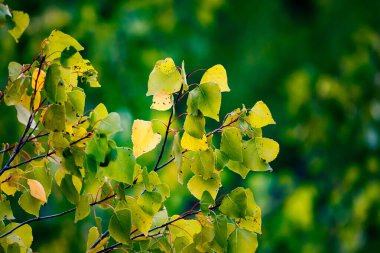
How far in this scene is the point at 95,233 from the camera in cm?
119

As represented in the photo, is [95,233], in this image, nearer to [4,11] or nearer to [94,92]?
[4,11]

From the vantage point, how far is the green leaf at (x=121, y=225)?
1.07 metres

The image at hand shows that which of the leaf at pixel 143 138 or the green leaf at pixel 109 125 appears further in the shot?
the leaf at pixel 143 138

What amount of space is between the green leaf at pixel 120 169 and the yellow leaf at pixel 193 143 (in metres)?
0.09

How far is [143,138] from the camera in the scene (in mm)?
1112

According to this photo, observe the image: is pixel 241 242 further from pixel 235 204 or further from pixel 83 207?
pixel 83 207

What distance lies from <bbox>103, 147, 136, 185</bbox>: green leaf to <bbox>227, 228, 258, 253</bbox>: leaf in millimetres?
195

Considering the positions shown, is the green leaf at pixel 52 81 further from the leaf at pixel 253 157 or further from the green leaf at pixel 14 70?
the leaf at pixel 253 157

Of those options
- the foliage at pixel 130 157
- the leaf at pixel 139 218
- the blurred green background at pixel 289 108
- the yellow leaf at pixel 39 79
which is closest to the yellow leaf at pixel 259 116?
the foliage at pixel 130 157

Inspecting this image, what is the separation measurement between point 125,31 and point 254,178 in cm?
126

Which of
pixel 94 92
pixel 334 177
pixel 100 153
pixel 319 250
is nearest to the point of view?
pixel 100 153

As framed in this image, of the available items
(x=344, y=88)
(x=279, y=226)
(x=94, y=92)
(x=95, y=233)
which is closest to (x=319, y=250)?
(x=279, y=226)

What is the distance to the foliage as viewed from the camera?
1.04 metres

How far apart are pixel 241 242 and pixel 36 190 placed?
0.31 meters
